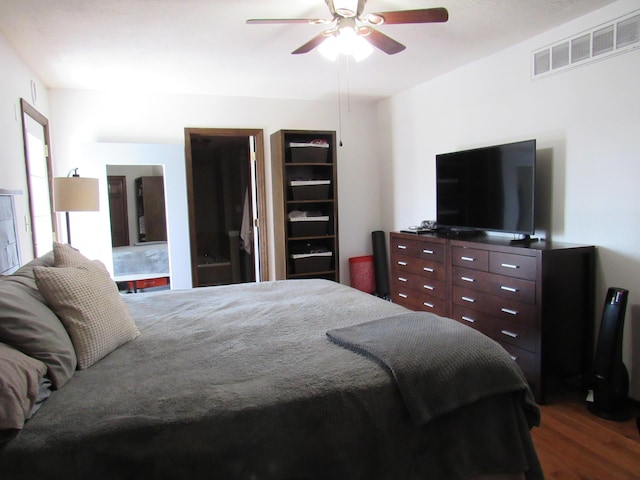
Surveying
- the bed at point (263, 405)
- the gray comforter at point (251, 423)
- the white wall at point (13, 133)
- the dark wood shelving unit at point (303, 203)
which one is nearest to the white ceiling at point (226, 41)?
the white wall at point (13, 133)

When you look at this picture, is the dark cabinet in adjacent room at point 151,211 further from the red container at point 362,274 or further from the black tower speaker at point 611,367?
the black tower speaker at point 611,367

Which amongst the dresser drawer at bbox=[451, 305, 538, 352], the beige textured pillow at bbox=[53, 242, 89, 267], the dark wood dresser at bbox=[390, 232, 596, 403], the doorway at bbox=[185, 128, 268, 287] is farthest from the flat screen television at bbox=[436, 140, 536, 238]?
the beige textured pillow at bbox=[53, 242, 89, 267]

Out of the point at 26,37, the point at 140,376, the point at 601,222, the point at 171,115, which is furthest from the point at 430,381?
the point at 171,115

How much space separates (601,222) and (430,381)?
6.60 ft

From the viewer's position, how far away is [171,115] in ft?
15.0

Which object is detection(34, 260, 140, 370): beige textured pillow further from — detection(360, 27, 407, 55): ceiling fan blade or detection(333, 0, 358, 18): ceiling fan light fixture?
detection(360, 27, 407, 55): ceiling fan blade

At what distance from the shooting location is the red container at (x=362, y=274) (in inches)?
203

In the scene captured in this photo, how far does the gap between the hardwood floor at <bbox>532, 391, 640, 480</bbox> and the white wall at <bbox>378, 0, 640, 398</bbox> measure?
0.39 meters

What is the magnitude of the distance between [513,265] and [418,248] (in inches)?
42.9

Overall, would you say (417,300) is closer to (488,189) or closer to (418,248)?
(418,248)

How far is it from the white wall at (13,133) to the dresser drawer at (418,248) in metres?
2.98

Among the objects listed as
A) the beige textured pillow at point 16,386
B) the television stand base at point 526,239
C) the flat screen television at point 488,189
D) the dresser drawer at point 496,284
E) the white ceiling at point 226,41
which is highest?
→ the white ceiling at point 226,41

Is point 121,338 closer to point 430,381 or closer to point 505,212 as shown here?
point 430,381

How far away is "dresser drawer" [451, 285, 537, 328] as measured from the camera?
9.05 feet
